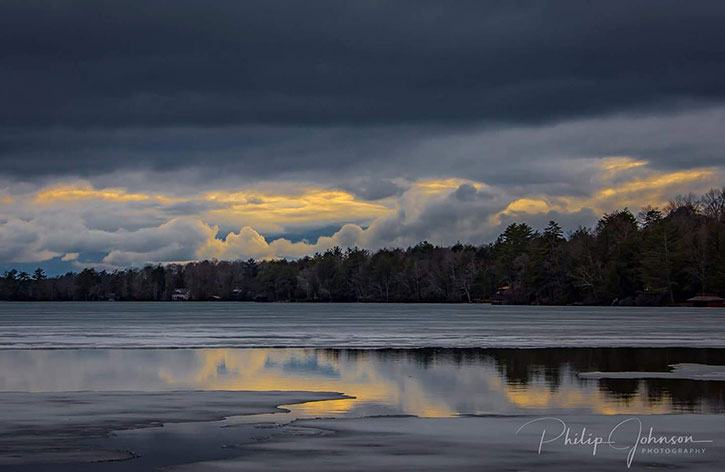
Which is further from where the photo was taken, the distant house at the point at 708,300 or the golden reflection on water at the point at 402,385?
the distant house at the point at 708,300

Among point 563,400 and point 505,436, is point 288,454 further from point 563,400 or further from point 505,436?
point 563,400

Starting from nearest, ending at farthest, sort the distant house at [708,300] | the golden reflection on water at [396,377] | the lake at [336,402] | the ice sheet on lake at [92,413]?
the lake at [336,402] → the ice sheet on lake at [92,413] → the golden reflection on water at [396,377] → the distant house at [708,300]

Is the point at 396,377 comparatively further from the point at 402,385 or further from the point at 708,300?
the point at 708,300

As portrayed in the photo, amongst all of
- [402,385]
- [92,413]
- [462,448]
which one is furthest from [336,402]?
[462,448]

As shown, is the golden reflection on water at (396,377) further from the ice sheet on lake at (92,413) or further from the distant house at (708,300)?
the distant house at (708,300)

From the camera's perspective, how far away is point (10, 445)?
1758cm

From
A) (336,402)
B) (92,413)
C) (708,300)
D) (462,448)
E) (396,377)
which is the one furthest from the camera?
(708,300)

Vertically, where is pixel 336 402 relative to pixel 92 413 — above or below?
below

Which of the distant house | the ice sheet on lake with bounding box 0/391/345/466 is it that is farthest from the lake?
the distant house

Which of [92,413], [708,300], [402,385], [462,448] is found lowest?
[462,448]

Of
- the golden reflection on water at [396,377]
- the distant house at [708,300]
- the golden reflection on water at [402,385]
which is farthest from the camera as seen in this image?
the distant house at [708,300]

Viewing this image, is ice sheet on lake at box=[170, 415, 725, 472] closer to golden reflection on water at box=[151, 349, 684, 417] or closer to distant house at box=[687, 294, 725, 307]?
golden reflection on water at box=[151, 349, 684, 417]

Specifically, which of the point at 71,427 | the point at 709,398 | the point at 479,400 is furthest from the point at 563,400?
the point at 71,427

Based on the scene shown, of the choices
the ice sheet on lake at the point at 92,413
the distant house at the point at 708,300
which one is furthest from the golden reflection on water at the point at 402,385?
the distant house at the point at 708,300
